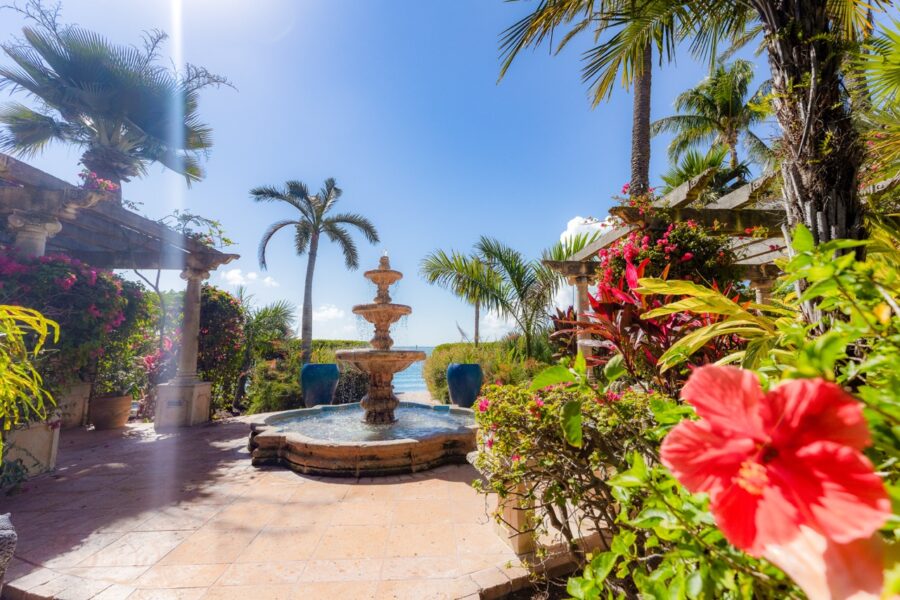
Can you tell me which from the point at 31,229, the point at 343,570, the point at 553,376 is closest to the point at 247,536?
the point at 343,570

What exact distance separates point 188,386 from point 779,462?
8937 mm

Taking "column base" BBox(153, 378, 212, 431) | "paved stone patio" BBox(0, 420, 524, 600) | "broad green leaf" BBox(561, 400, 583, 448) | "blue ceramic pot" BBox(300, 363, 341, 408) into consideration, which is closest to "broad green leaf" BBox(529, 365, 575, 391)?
"broad green leaf" BBox(561, 400, 583, 448)

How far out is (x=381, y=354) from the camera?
6.07m

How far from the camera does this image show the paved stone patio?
2193mm

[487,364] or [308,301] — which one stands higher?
[308,301]

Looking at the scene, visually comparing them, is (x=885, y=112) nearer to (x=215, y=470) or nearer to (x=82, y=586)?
(x=82, y=586)

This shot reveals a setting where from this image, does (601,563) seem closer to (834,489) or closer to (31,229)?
(834,489)

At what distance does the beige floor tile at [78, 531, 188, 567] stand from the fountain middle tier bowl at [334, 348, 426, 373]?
134 inches

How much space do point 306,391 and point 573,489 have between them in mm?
8631

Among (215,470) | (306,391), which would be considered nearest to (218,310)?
(306,391)

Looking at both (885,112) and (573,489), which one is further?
(885,112)

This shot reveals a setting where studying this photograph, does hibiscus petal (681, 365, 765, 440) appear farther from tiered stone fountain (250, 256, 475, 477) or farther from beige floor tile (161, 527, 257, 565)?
tiered stone fountain (250, 256, 475, 477)

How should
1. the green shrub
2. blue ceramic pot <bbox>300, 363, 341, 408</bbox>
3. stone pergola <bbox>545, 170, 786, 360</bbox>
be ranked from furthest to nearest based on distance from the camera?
blue ceramic pot <bbox>300, 363, 341, 408</bbox>, the green shrub, stone pergola <bbox>545, 170, 786, 360</bbox>

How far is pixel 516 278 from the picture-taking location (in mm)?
10141
